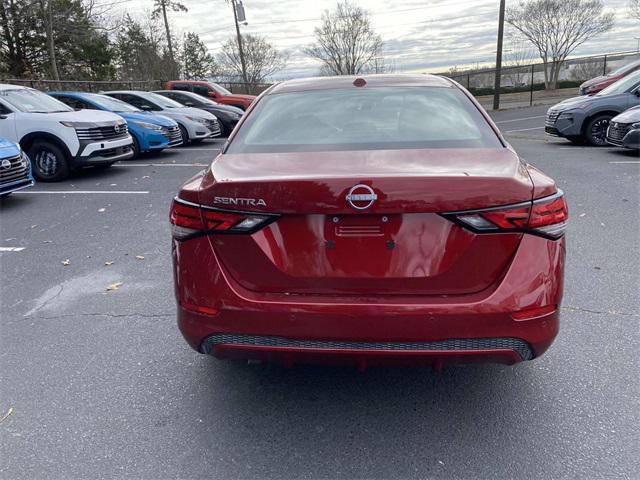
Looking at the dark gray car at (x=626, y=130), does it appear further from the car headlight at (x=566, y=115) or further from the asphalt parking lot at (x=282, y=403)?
the asphalt parking lot at (x=282, y=403)

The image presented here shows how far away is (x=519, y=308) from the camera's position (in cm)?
228

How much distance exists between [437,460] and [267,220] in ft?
4.36

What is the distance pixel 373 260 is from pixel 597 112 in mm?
11979

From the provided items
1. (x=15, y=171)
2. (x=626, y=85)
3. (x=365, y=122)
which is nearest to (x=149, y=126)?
(x=15, y=171)

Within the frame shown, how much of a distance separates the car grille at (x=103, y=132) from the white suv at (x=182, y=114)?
3679mm

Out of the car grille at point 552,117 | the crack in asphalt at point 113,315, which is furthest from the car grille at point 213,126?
the crack in asphalt at point 113,315

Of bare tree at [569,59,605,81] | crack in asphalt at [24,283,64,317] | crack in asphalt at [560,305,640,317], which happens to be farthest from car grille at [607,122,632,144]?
bare tree at [569,59,605,81]

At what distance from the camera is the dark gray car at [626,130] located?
985 centimetres

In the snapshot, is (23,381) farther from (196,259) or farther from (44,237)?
(44,237)

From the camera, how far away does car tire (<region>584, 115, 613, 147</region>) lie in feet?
40.0

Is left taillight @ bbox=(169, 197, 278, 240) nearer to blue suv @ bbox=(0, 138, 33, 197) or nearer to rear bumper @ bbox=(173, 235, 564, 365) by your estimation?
rear bumper @ bbox=(173, 235, 564, 365)

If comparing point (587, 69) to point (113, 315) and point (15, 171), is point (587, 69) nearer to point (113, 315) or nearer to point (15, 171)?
point (15, 171)

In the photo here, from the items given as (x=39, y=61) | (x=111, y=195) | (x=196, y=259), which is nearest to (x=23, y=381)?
(x=196, y=259)

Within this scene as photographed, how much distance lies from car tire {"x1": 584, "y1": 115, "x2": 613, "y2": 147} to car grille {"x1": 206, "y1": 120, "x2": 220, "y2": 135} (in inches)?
375
